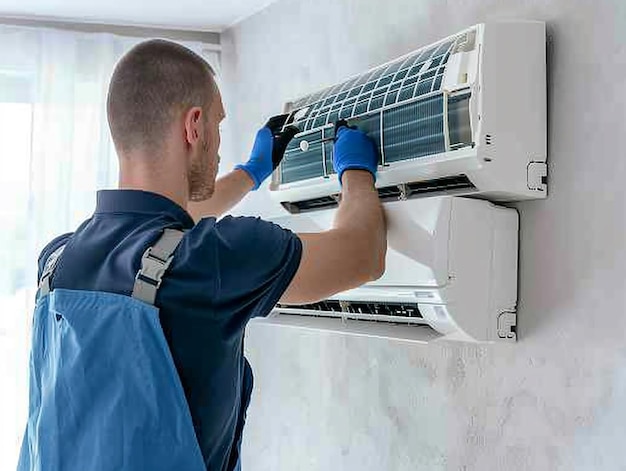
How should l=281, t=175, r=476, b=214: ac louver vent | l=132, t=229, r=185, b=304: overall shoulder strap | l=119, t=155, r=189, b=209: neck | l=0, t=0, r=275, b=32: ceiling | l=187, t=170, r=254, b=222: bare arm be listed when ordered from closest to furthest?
1. l=132, t=229, r=185, b=304: overall shoulder strap
2. l=119, t=155, r=189, b=209: neck
3. l=281, t=175, r=476, b=214: ac louver vent
4. l=187, t=170, r=254, b=222: bare arm
5. l=0, t=0, r=275, b=32: ceiling

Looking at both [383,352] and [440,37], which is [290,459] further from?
[440,37]

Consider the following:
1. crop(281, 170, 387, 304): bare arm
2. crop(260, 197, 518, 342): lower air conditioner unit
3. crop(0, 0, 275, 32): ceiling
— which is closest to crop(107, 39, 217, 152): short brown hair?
crop(281, 170, 387, 304): bare arm

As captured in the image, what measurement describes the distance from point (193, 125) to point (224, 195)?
1.69 ft

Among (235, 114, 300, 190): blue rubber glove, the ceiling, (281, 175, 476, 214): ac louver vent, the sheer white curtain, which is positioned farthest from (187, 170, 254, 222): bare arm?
the sheer white curtain

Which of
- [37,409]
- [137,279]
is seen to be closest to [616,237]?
[137,279]

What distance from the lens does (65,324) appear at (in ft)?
4.29

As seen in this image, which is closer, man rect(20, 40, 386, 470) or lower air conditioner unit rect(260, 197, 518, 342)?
man rect(20, 40, 386, 470)

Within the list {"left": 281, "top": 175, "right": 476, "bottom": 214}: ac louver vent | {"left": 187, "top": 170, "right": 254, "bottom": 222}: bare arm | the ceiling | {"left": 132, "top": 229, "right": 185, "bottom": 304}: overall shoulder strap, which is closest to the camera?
{"left": 132, "top": 229, "right": 185, "bottom": 304}: overall shoulder strap

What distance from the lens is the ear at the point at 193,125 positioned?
53.6 inches

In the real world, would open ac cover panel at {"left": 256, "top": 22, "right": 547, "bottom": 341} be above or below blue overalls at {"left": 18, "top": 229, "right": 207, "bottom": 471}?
above

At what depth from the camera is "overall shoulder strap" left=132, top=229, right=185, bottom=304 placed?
48.3 inches

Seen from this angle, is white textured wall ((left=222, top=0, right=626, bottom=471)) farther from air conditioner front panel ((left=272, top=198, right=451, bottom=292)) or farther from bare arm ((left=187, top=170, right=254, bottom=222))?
bare arm ((left=187, top=170, right=254, bottom=222))

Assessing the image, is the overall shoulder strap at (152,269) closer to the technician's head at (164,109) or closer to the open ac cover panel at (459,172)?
the technician's head at (164,109)

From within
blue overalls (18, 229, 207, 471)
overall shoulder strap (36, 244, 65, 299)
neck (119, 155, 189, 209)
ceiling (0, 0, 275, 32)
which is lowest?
blue overalls (18, 229, 207, 471)
